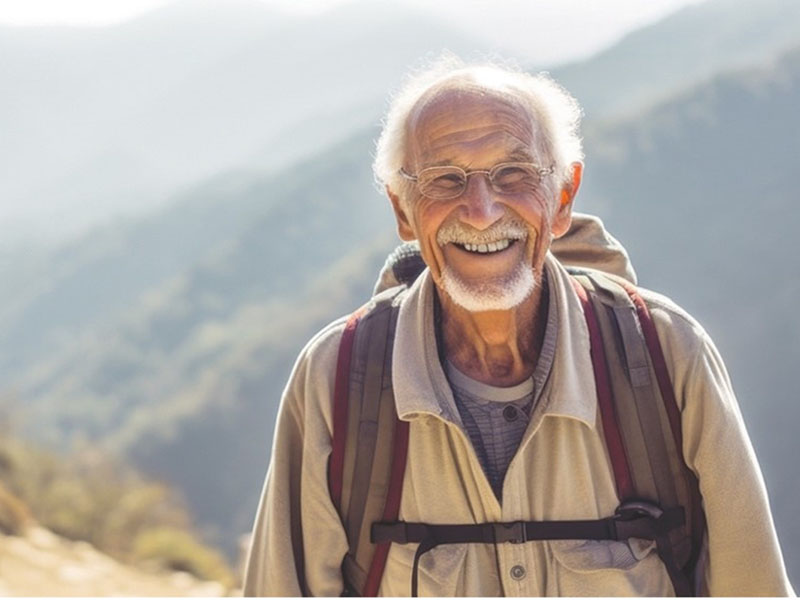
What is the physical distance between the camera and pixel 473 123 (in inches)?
77.2

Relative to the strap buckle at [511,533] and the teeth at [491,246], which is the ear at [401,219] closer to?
the teeth at [491,246]

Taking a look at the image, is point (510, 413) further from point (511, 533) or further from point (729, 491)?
point (729, 491)

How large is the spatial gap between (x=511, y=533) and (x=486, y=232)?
56 cm

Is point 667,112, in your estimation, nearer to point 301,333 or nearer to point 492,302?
point 301,333

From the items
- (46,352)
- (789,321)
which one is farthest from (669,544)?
(46,352)

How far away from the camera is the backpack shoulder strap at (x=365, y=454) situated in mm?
1964

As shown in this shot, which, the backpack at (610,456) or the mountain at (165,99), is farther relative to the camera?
the mountain at (165,99)

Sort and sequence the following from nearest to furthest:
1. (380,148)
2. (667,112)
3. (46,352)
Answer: (380,148) → (667,112) → (46,352)

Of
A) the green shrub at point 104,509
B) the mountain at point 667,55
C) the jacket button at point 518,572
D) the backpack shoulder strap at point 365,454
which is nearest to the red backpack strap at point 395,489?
the backpack shoulder strap at point 365,454

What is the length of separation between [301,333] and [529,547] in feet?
178

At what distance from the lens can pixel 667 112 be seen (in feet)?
178

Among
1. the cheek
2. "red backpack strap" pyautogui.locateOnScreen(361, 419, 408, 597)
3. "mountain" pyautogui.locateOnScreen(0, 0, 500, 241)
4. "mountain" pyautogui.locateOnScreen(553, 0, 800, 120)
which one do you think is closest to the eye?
the cheek

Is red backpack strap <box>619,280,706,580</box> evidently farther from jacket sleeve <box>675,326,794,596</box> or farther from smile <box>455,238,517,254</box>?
smile <box>455,238,517,254</box>

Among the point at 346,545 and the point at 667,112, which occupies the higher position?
the point at 667,112
